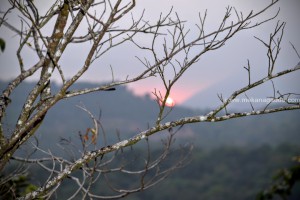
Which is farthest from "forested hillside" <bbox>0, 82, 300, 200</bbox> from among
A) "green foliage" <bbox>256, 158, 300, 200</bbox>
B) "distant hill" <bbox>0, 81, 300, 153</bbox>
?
"green foliage" <bbox>256, 158, 300, 200</bbox>

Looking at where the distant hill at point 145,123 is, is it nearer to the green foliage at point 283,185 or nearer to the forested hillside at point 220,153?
the forested hillside at point 220,153

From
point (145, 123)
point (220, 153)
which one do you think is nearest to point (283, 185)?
point (220, 153)

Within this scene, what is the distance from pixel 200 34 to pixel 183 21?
561 mm

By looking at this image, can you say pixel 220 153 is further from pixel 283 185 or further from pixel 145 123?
pixel 283 185

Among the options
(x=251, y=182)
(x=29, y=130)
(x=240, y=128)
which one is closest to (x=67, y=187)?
(x=251, y=182)

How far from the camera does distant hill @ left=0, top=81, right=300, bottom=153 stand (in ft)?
438

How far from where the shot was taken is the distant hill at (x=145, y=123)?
133375mm

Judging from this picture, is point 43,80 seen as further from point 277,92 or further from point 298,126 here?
point 298,126

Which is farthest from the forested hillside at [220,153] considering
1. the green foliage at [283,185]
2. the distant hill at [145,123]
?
the green foliage at [283,185]

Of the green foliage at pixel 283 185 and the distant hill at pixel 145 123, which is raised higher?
the distant hill at pixel 145 123

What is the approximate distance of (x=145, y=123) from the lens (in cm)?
14850

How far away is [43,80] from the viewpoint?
353 cm

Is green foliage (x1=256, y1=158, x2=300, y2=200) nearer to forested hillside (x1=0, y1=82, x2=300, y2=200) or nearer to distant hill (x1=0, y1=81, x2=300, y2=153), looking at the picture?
forested hillside (x1=0, y1=82, x2=300, y2=200)

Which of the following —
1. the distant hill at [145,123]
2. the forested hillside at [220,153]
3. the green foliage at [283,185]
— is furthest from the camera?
the distant hill at [145,123]
